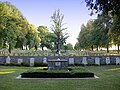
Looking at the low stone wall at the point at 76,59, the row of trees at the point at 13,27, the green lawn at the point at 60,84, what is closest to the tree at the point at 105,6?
the green lawn at the point at 60,84

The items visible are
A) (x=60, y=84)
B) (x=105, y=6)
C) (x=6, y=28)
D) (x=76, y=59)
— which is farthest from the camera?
(x=6, y=28)

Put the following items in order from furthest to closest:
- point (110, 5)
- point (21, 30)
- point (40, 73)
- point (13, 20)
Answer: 1. point (21, 30)
2. point (13, 20)
3. point (40, 73)
4. point (110, 5)

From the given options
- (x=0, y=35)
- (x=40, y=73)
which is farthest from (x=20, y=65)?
(x=40, y=73)

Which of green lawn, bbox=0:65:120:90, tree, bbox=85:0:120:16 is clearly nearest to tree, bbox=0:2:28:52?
green lawn, bbox=0:65:120:90

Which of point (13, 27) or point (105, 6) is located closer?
point (105, 6)

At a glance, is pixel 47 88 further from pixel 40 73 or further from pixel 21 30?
pixel 21 30

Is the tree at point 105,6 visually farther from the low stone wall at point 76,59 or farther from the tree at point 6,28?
the tree at point 6,28

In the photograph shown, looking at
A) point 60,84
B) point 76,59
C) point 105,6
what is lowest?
point 60,84

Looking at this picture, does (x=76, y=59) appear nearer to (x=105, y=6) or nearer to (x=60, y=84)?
(x=60, y=84)

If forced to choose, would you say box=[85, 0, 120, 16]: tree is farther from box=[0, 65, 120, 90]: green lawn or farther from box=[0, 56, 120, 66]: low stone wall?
box=[0, 56, 120, 66]: low stone wall

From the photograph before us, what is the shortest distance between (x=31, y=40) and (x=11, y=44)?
989 inches

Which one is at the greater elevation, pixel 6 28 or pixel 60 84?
pixel 6 28

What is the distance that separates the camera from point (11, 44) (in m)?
58.3

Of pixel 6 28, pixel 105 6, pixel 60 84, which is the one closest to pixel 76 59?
pixel 6 28
